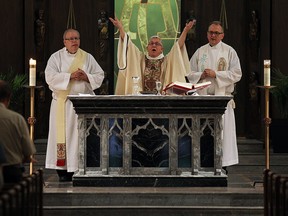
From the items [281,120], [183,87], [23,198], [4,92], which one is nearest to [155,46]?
[183,87]

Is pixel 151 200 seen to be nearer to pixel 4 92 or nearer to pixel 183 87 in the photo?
pixel 183 87

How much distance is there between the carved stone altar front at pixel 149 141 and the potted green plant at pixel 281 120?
267 centimetres

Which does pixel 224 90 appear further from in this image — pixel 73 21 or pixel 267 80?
pixel 73 21

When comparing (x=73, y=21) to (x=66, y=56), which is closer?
(x=66, y=56)

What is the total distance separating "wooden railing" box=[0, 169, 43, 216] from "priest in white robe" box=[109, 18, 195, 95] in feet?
12.1

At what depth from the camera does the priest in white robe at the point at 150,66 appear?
11.2 m

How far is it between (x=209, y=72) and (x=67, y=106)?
1743 millimetres

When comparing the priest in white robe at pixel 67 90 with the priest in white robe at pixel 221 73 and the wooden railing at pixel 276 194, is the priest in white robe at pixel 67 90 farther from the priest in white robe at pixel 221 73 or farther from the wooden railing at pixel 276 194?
the wooden railing at pixel 276 194

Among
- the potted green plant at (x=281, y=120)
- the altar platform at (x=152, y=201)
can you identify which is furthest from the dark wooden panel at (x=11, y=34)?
the altar platform at (x=152, y=201)

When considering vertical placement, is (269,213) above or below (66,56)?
below

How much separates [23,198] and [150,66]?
204 inches

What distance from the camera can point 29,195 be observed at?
673 cm

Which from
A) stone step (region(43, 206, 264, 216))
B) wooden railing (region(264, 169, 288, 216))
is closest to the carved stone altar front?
stone step (region(43, 206, 264, 216))

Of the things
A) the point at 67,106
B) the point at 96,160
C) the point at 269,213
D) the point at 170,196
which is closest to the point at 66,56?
the point at 67,106
